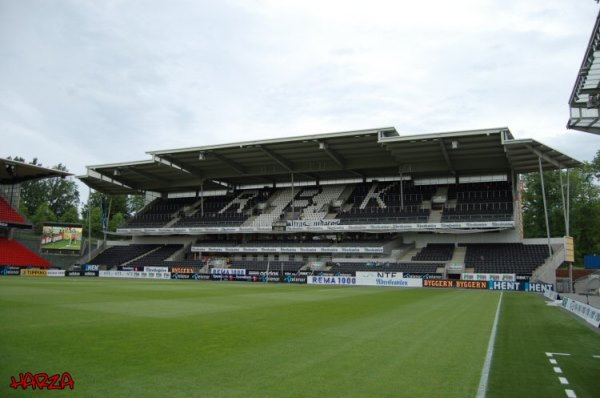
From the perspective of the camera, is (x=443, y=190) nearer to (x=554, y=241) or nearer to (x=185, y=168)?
(x=554, y=241)

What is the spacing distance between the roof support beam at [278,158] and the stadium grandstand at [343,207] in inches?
8.7

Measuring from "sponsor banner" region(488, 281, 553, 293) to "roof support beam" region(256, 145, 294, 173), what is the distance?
2768cm

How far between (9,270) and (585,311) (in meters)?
57.0

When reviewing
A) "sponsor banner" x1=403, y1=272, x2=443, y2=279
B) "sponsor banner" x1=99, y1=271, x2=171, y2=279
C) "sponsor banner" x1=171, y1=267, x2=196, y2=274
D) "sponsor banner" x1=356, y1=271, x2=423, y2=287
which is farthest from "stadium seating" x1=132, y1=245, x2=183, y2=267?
"sponsor banner" x1=403, y1=272, x2=443, y2=279

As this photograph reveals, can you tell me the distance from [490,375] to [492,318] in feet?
36.1

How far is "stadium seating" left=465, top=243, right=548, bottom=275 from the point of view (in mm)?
45850

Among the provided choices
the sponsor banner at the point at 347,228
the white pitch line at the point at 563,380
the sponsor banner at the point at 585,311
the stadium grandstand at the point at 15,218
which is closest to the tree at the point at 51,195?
the stadium grandstand at the point at 15,218

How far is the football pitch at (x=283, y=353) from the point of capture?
7.58m

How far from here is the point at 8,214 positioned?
63.0 metres

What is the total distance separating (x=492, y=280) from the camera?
43.1 meters

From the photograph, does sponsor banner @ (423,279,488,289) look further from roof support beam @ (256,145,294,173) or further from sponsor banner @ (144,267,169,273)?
sponsor banner @ (144,267,169,273)

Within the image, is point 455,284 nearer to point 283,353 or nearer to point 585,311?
point 585,311

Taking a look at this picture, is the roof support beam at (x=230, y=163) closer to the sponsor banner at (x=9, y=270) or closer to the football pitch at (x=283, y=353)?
the sponsor banner at (x=9, y=270)

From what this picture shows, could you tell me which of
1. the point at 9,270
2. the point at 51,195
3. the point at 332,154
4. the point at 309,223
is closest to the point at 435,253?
the point at 309,223
